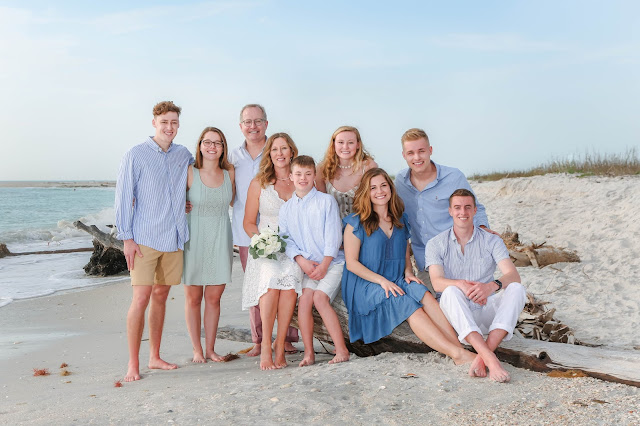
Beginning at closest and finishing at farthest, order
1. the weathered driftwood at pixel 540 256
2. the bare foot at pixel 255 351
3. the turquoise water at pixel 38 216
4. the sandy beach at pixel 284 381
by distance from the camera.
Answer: the sandy beach at pixel 284 381, the bare foot at pixel 255 351, the weathered driftwood at pixel 540 256, the turquoise water at pixel 38 216

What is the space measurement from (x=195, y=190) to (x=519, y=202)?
539 inches

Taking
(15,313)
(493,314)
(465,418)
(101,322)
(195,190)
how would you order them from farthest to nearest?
(15,313), (101,322), (195,190), (493,314), (465,418)

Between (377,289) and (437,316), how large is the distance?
1.69 ft

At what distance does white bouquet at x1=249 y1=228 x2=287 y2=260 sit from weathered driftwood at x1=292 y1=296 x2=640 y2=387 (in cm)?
115

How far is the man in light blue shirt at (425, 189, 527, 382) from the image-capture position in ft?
14.2

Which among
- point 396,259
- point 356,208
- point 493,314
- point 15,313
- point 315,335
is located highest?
point 356,208

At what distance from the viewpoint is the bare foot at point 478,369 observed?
414 centimetres

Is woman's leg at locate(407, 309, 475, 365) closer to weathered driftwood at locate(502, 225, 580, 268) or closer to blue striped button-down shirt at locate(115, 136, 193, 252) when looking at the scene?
blue striped button-down shirt at locate(115, 136, 193, 252)

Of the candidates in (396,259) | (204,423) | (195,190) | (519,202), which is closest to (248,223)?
(195,190)

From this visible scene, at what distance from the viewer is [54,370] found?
5621 millimetres

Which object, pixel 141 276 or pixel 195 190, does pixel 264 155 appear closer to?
pixel 195 190

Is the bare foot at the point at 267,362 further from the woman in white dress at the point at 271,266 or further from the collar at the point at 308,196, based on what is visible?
the collar at the point at 308,196

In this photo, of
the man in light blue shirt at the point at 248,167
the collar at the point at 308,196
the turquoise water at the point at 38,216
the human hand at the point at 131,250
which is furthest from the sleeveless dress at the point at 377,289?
the turquoise water at the point at 38,216

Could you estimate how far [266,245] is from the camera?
4.92 metres
